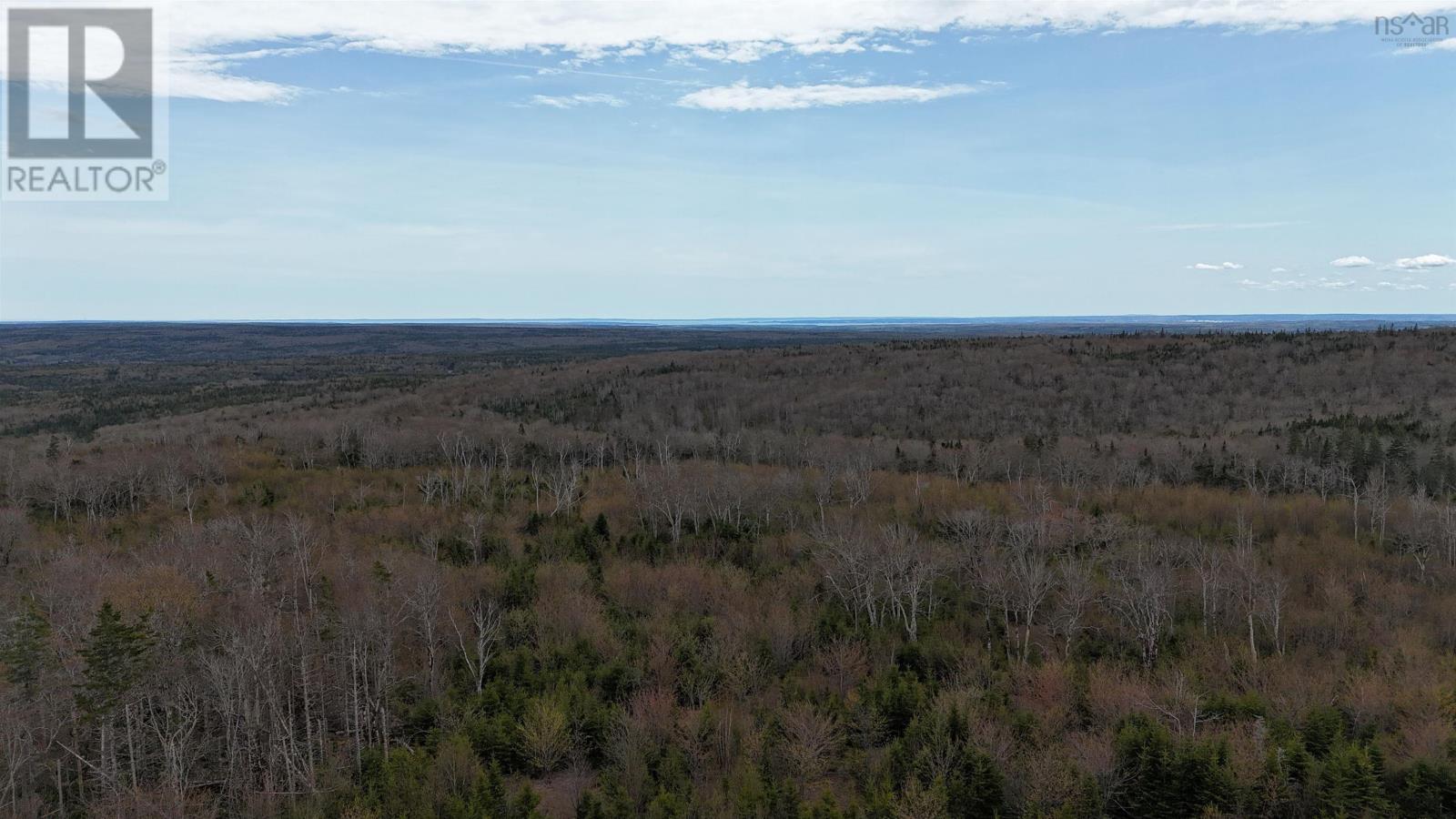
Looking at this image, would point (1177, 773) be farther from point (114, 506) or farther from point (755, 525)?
point (114, 506)

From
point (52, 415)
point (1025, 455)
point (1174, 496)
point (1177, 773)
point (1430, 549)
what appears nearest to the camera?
point (1177, 773)

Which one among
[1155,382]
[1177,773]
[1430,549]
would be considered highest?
[1155,382]

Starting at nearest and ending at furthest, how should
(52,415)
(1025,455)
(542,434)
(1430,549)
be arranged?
1. (1430,549)
2. (1025,455)
3. (542,434)
4. (52,415)

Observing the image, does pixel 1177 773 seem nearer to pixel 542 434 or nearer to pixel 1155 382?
pixel 542 434

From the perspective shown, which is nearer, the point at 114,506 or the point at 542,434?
the point at 114,506

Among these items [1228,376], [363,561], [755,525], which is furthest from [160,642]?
[1228,376]

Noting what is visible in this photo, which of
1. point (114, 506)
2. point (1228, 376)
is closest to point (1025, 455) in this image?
point (1228, 376)

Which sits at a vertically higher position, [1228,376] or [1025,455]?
[1228,376]
